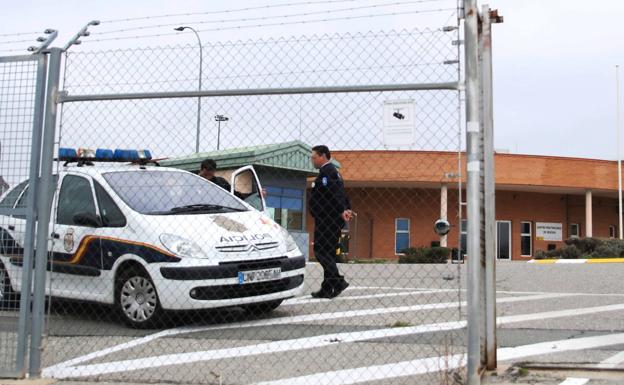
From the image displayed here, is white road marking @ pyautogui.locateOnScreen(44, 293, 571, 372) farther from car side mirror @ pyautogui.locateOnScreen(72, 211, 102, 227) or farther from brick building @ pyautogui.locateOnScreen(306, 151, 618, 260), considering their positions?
brick building @ pyautogui.locateOnScreen(306, 151, 618, 260)

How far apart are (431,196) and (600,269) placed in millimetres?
15069

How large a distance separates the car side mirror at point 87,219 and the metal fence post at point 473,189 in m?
4.13

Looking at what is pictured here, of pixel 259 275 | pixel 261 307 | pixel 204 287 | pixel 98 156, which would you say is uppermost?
pixel 98 156

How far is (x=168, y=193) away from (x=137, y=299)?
119cm

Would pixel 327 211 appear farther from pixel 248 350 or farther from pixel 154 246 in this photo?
pixel 248 350

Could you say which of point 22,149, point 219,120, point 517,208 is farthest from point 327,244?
point 517,208

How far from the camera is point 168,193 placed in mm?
7066

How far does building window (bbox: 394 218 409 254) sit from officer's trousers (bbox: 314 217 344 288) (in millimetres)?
22465

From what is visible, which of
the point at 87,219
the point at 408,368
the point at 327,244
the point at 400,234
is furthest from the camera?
the point at 400,234

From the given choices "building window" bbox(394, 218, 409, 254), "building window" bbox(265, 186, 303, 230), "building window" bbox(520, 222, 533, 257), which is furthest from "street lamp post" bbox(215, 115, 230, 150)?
"building window" bbox(520, 222, 533, 257)

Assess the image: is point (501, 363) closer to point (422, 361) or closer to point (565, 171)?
point (422, 361)

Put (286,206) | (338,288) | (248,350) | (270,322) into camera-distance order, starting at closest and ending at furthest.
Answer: (248,350)
(270,322)
(338,288)
(286,206)

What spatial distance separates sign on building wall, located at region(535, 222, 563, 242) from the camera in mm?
32531

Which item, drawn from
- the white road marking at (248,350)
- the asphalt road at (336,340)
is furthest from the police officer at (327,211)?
the white road marking at (248,350)
